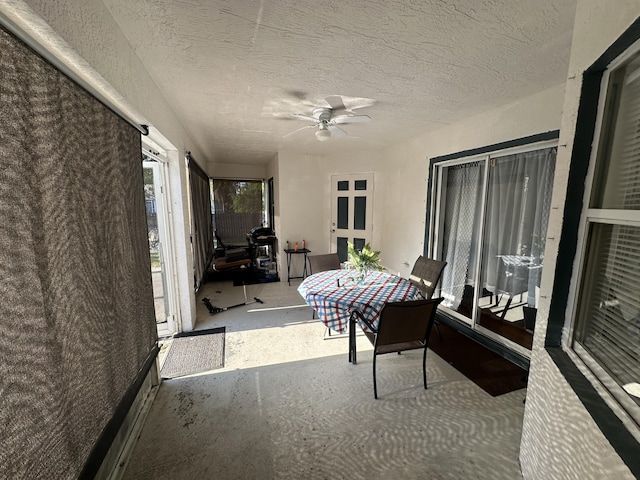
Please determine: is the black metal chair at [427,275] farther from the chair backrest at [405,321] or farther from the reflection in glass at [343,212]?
the reflection in glass at [343,212]

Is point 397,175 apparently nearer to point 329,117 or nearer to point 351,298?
point 329,117

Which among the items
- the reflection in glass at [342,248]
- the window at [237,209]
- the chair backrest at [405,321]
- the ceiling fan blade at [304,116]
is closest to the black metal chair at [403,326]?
the chair backrest at [405,321]

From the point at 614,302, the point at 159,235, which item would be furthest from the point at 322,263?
the point at 614,302

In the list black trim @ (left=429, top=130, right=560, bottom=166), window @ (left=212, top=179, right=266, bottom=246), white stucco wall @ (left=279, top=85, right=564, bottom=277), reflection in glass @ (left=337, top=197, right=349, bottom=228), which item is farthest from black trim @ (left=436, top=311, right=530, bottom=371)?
window @ (left=212, top=179, right=266, bottom=246)

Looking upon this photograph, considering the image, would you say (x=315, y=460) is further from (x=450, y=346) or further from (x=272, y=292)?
(x=272, y=292)

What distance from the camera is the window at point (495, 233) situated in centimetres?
238

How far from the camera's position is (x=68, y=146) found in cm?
103

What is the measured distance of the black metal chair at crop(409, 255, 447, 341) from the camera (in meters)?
2.74

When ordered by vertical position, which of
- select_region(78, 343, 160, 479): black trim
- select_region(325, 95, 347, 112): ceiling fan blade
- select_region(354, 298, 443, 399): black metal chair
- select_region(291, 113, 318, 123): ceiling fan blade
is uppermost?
select_region(325, 95, 347, 112): ceiling fan blade

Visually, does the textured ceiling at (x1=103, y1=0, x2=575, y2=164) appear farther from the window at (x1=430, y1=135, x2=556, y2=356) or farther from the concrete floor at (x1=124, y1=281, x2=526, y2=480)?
the concrete floor at (x1=124, y1=281, x2=526, y2=480)

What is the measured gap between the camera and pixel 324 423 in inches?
70.3

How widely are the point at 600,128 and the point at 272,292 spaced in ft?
13.2

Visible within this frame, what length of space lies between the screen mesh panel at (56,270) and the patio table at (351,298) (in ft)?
4.49

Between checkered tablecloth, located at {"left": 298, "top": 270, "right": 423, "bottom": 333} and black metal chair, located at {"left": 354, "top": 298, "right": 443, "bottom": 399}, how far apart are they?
13cm
